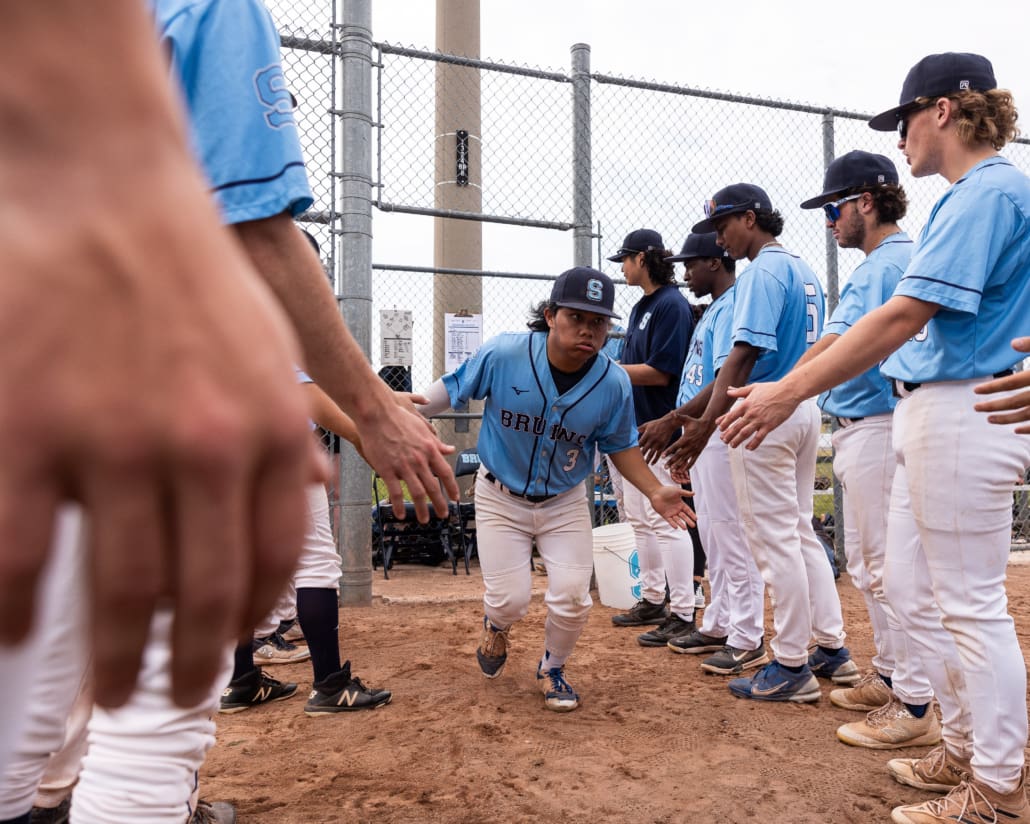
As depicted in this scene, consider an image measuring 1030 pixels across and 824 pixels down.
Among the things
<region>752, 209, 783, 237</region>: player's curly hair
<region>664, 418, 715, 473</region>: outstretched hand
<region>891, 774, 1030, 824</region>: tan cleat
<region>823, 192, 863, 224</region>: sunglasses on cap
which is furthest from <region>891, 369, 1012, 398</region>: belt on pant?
<region>752, 209, 783, 237</region>: player's curly hair

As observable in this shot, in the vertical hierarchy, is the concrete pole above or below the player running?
above

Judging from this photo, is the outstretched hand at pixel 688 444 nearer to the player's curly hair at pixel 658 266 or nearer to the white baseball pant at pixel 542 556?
the white baseball pant at pixel 542 556

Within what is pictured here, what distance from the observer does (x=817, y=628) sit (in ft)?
13.6

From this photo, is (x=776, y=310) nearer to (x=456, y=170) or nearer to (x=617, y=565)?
(x=617, y=565)

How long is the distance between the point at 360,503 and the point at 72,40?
5.28 meters

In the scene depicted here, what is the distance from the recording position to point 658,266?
5.40m

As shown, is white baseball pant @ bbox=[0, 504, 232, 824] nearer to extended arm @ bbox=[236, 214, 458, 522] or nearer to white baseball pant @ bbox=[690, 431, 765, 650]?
extended arm @ bbox=[236, 214, 458, 522]

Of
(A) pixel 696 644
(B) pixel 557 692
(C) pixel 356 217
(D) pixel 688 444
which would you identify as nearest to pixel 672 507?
(D) pixel 688 444

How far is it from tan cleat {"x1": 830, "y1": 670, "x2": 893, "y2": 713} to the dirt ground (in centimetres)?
7

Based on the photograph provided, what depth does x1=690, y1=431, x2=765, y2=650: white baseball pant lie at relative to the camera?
14.3ft

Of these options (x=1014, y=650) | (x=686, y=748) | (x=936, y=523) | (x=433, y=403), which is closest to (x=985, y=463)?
(x=936, y=523)

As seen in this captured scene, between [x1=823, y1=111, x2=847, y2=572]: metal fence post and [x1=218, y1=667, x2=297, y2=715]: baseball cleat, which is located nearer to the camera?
[x1=218, y1=667, x2=297, y2=715]: baseball cleat

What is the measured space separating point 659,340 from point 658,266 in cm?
55

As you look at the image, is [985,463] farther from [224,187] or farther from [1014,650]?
[224,187]
